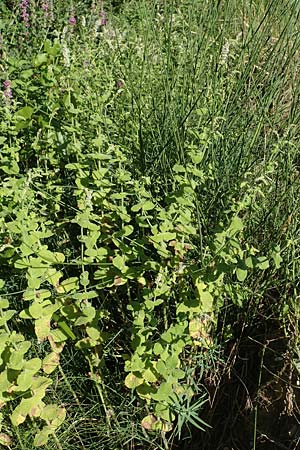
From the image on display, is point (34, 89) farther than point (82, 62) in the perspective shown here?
No

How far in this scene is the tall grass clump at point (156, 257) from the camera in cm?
170

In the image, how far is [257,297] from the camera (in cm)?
208

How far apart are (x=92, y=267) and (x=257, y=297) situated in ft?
1.82

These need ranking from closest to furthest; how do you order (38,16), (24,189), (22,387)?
1. (22,387)
2. (24,189)
3. (38,16)

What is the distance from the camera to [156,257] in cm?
202

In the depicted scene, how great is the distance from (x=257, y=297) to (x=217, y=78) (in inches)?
31.1

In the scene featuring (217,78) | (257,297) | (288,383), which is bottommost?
(288,383)

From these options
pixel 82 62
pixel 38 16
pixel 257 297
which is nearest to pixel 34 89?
pixel 82 62

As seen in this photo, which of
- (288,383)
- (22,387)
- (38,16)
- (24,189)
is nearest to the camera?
(22,387)

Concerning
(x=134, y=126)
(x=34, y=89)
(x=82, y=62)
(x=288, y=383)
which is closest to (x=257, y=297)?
(x=288, y=383)

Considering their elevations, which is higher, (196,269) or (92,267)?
(196,269)

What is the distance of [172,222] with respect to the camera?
170cm

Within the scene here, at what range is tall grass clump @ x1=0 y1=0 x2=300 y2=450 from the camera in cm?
170

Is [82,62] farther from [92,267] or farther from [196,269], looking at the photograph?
[196,269]
